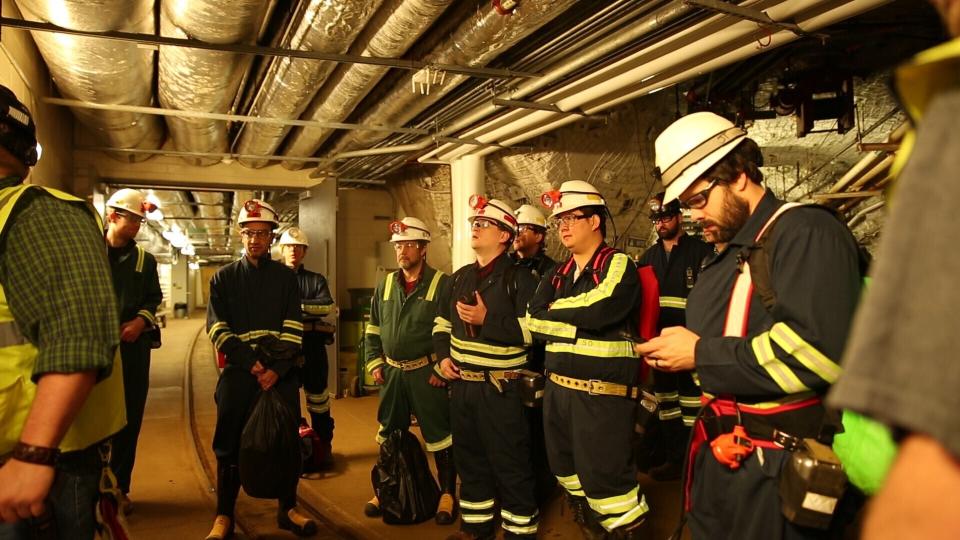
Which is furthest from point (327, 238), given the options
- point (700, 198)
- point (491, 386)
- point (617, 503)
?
point (700, 198)

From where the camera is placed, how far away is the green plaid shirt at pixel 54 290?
4.65 ft

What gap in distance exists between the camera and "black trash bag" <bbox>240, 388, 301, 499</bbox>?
3400 millimetres

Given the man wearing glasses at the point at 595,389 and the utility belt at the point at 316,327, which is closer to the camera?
the man wearing glasses at the point at 595,389

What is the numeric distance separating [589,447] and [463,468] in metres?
0.98

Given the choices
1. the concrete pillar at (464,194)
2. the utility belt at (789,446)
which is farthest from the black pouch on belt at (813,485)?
the concrete pillar at (464,194)

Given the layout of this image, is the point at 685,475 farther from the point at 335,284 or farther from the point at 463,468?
the point at 335,284

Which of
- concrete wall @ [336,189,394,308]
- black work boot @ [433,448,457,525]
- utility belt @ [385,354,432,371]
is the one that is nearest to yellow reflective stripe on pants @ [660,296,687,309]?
utility belt @ [385,354,432,371]

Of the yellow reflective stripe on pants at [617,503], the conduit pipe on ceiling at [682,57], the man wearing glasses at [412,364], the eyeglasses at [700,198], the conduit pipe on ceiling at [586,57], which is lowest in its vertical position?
the yellow reflective stripe on pants at [617,503]

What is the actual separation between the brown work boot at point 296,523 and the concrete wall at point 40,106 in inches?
125

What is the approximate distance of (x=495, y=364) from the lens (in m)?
3.44

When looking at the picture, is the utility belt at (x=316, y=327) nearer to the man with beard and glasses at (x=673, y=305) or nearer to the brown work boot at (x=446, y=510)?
the brown work boot at (x=446, y=510)

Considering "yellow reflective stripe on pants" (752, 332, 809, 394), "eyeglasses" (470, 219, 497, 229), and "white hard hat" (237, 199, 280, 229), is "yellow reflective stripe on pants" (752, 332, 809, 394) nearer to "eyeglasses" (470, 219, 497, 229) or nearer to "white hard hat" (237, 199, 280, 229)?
"eyeglasses" (470, 219, 497, 229)

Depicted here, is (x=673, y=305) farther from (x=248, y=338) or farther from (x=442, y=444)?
(x=248, y=338)

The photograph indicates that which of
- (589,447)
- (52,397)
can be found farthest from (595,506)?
(52,397)
